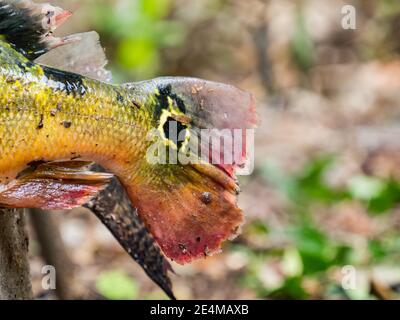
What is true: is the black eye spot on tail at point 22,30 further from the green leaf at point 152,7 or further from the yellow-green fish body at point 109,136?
the green leaf at point 152,7

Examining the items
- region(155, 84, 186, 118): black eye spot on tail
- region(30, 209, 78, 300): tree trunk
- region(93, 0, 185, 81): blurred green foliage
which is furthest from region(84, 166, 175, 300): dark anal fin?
region(93, 0, 185, 81): blurred green foliage

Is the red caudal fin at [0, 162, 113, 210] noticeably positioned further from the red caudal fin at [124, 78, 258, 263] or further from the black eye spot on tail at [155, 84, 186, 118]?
the black eye spot on tail at [155, 84, 186, 118]

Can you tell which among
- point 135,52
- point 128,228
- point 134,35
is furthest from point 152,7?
point 128,228

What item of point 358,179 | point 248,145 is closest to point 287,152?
point 358,179

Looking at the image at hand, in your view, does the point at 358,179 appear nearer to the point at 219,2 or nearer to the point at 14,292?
the point at 14,292

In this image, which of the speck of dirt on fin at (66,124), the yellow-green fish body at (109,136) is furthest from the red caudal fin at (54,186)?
the speck of dirt on fin at (66,124)

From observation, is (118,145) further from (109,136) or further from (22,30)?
(22,30)
